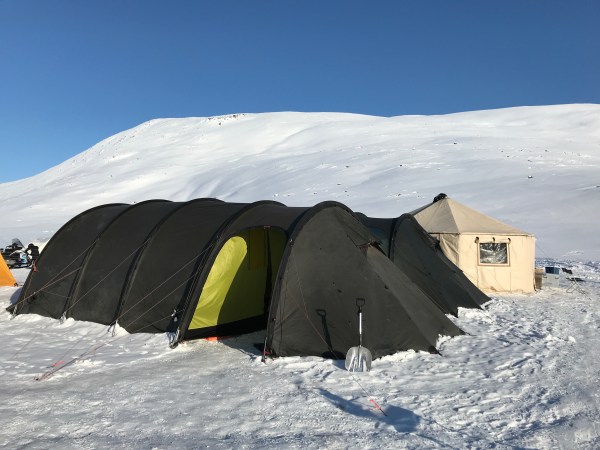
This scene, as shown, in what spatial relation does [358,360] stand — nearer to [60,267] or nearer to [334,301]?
[334,301]

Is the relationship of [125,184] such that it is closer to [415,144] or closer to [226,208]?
[415,144]

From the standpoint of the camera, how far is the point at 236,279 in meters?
9.41

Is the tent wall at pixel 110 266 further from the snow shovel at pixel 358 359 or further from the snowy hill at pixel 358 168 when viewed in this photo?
the snowy hill at pixel 358 168

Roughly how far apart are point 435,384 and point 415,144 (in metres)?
60.4

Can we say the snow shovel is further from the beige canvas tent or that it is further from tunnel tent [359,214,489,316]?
the beige canvas tent

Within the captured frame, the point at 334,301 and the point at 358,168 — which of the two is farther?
the point at 358,168

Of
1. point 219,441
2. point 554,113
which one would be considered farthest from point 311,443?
point 554,113

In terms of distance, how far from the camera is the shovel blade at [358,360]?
703cm

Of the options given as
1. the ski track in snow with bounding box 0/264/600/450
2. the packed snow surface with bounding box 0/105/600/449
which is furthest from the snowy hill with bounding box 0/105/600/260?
the ski track in snow with bounding box 0/264/600/450

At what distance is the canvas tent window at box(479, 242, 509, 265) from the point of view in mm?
16000

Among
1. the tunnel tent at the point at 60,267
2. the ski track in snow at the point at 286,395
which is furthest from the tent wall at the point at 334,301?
the tunnel tent at the point at 60,267

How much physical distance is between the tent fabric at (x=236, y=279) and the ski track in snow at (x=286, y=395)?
0.36m

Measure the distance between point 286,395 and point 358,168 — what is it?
168 ft

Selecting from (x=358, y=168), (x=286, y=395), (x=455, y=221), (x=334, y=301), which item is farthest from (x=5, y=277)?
(x=358, y=168)
